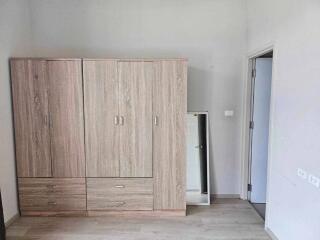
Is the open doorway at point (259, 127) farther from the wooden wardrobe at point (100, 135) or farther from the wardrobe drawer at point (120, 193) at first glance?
the wardrobe drawer at point (120, 193)

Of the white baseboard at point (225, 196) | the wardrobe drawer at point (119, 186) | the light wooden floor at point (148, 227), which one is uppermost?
the wardrobe drawer at point (119, 186)

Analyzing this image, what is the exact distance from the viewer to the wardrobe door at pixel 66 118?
10.2ft

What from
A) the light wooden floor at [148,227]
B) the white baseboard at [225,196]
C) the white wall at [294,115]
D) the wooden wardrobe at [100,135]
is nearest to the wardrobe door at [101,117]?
the wooden wardrobe at [100,135]

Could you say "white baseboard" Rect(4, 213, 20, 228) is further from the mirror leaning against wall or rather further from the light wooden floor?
the mirror leaning against wall

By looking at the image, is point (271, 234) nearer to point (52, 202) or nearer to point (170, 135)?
point (170, 135)

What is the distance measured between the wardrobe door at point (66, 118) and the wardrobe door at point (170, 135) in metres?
0.95

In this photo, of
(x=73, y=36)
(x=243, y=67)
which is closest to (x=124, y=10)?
(x=73, y=36)

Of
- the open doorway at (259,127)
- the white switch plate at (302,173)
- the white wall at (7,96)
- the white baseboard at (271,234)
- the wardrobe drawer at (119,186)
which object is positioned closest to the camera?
the white switch plate at (302,173)

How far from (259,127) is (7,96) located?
3382mm

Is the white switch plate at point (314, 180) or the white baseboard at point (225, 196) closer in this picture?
the white switch plate at point (314, 180)

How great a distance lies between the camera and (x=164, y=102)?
314 centimetres

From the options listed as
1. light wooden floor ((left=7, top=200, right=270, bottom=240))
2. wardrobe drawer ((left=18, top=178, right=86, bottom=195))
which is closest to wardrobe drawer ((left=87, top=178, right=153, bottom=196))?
wardrobe drawer ((left=18, top=178, right=86, bottom=195))

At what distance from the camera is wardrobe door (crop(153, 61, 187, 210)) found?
3100 mm

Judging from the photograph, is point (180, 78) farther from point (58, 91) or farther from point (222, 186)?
point (222, 186)
